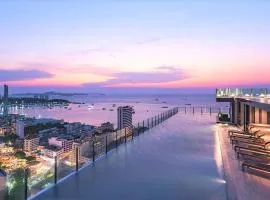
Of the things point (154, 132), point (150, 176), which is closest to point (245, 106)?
point (154, 132)

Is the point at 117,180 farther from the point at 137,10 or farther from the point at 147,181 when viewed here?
the point at 137,10

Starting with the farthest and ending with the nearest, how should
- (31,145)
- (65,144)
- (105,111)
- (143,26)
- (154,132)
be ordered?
(105,111) < (31,145) < (143,26) < (154,132) < (65,144)

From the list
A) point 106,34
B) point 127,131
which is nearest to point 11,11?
point 106,34

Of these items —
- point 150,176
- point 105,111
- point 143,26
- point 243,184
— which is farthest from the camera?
point 105,111

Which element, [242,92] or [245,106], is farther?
[242,92]

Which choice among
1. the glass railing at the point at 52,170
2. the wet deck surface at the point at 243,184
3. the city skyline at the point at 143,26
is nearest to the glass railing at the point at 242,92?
the city skyline at the point at 143,26

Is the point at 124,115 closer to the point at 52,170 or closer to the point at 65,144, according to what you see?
the point at 65,144

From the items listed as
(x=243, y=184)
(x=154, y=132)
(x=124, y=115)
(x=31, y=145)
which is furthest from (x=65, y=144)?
(x=124, y=115)

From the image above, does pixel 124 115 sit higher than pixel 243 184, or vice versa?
pixel 243 184

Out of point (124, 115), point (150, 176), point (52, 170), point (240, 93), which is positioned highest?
point (240, 93)
